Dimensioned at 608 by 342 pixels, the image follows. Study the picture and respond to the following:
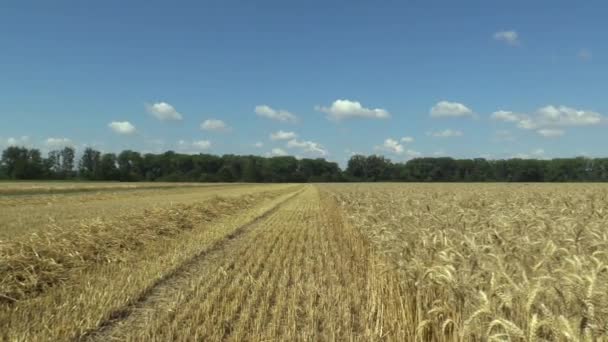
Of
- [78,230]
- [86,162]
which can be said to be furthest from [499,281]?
[86,162]

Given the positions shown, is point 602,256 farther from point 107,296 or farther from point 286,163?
point 286,163

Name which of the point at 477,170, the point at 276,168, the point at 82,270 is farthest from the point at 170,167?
the point at 82,270

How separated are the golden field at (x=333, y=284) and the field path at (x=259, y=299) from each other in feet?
0.10

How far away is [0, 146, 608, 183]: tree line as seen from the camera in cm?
11106

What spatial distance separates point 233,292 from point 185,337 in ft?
7.09

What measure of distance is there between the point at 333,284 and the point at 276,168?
13775 centimetres

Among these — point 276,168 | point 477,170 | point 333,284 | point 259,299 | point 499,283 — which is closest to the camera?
point 499,283

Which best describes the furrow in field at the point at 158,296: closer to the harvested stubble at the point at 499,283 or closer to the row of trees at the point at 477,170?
the harvested stubble at the point at 499,283

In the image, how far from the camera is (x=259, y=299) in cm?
703

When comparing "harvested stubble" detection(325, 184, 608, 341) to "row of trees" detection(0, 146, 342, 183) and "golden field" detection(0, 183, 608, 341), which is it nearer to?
"golden field" detection(0, 183, 608, 341)

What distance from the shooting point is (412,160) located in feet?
459

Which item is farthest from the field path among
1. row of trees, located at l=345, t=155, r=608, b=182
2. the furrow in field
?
row of trees, located at l=345, t=155, r=608, b=182

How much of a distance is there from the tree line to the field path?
116613 millimetres

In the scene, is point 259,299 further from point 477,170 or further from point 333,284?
point 477,170
